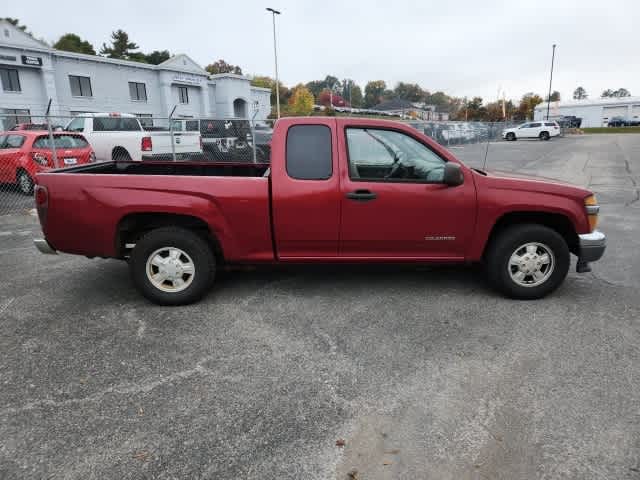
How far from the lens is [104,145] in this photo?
46.1ft

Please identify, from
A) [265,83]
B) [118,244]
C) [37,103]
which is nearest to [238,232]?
[118,244]

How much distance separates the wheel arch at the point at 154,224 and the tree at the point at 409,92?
165m

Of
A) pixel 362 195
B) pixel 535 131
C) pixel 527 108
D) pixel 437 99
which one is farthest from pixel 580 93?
pixel 362 195

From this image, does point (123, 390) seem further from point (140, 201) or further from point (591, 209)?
point (591, 209)

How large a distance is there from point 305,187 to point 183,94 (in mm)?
41223

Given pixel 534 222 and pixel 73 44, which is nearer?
pixel 534 222

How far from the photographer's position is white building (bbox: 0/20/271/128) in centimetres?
3003

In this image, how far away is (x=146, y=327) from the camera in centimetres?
402

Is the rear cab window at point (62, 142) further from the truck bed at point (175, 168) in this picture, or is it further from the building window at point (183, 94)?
the building window at point (183, 94)

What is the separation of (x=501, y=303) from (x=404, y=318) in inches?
42.7

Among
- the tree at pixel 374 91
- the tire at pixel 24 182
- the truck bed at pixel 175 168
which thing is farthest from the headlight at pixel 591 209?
the tree at pixel 374 91

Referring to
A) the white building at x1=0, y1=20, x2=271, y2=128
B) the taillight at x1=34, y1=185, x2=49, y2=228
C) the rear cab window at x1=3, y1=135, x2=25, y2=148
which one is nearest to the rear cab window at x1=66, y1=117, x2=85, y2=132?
the rear cab window at x1=3, y1=135, x2=25, y2=148

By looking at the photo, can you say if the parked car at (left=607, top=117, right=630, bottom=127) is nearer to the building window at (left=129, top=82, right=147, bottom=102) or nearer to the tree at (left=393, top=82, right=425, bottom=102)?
the building window at (left=129, top=82, right=147, bottom=102)

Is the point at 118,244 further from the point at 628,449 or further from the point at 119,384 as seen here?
the point at 628,449
